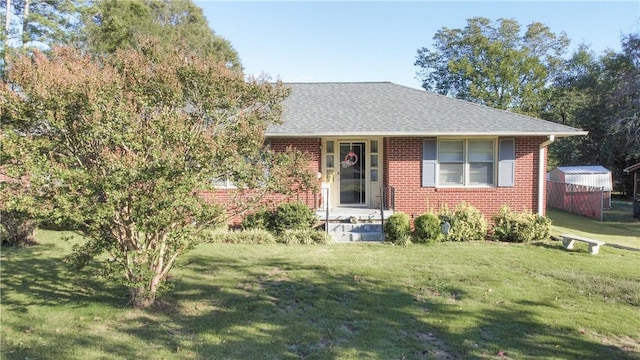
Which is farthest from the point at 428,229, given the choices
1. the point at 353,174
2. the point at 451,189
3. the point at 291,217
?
the point at 291,217

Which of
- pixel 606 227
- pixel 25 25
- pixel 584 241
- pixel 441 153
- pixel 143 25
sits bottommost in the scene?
pixel 606 227

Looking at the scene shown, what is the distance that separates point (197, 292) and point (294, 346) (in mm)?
2426

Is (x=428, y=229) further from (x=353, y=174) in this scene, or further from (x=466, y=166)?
(x=353, y=174)

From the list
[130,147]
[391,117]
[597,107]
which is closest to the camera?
[130,147]

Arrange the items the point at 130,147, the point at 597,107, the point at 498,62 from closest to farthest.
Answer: the point at 130,147 → the point at 597,107 → the point at 498,62

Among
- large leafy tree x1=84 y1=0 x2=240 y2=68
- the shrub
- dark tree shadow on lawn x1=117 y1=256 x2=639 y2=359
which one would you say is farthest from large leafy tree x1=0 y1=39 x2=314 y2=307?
large leafy tree x1=84 y1=0 x2=240 y2=68

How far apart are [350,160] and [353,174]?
440mm

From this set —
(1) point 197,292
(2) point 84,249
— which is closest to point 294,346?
(1) point 197,292

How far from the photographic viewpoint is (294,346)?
462cm

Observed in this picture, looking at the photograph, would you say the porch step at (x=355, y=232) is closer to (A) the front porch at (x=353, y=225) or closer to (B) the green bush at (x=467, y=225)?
(A) the front porch at (x=353, y=225)

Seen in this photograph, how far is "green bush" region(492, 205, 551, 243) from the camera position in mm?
11164

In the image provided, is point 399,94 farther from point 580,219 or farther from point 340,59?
point 580,219

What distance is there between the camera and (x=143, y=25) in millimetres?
26750

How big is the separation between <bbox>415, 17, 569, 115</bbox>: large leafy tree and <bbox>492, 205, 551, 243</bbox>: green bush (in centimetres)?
2754
